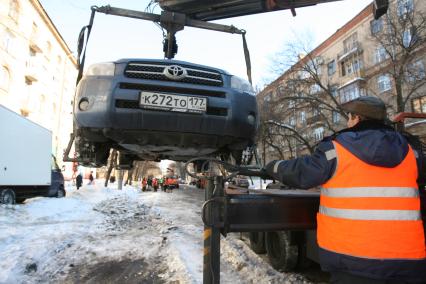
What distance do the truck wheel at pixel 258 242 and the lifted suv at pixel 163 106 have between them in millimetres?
2392

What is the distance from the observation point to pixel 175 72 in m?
3.33

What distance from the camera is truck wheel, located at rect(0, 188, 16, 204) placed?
9965mm

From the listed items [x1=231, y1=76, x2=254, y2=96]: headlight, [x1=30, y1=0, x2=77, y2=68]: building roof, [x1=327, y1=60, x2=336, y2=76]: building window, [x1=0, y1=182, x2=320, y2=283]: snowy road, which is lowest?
[x1=0, y1=182, x2=320, y2=283]: snowy road

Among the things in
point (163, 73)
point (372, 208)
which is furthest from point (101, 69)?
point (372, 208)

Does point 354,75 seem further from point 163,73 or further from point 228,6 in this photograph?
point 163,73

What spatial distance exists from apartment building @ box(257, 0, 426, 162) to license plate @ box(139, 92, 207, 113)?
7544mm

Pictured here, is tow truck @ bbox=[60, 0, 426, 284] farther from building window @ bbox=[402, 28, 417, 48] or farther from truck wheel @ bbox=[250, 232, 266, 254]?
building window @ bbox=[402, 28, 417, 48]

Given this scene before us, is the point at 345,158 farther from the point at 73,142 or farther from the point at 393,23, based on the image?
the point at 393,23

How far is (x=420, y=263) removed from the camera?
73.9 inches

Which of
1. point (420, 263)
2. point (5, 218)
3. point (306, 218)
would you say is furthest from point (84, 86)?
point (5, 218)

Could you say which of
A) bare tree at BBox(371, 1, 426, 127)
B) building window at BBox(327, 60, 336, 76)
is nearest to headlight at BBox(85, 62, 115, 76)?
bare tree at BBox(371, 1, 426, 127)

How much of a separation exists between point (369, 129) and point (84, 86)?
251 cm

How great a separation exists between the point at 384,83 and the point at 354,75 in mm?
4638

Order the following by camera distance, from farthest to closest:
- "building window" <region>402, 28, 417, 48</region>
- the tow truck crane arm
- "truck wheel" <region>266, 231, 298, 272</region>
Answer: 1. "building window" <region>402, 28, 417, 48</region>
2. "truck wheel" <region>266, 231, 298, 272</region>
3. the tow truck crane arm
